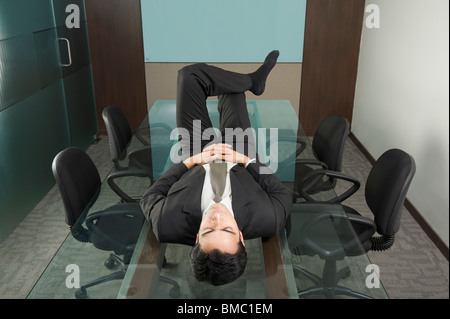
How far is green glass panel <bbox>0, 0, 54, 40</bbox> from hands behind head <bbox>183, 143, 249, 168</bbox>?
170 cm

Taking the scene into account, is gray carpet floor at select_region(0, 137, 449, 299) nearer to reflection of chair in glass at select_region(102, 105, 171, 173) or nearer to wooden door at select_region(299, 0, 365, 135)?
reflection of chair in glass at select_region(102, 105, 171, 173)

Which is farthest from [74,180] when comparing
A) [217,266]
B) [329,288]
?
[329,288]

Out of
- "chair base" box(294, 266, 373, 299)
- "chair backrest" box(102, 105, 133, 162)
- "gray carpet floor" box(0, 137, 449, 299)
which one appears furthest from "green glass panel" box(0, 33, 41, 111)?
"chair base" box(294, 266, 373, 299)

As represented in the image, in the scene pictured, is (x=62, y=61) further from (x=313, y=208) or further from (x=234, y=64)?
(x=313, y=208)

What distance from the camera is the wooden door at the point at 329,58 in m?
4.39

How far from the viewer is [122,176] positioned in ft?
8.03

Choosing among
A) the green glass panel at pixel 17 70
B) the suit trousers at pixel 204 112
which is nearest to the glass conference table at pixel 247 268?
the suit trousers at pixel 204 112

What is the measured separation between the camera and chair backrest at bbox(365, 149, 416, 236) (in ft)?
6.48

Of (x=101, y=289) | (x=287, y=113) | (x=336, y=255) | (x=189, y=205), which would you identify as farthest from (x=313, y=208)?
(x=287, y=113)

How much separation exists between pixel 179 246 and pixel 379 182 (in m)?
1.09

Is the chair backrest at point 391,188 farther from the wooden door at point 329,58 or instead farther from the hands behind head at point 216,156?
the wooden door at point 329,58

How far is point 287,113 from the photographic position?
135 inches

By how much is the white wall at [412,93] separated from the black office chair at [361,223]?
0.65 ft

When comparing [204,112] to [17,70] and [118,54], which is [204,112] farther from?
[118,54]
